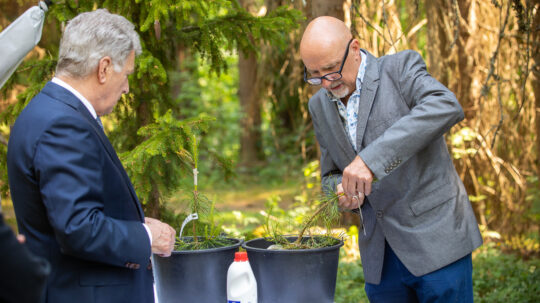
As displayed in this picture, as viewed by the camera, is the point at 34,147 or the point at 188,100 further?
the point at 188,100

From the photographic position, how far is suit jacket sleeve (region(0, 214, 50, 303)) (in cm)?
117

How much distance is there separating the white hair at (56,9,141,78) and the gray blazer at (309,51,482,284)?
3.42 feet

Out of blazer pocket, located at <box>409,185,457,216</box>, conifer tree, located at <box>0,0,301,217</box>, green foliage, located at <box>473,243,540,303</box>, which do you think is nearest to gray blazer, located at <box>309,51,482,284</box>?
blazer pocket, located at <box>409,185,457,216</box>

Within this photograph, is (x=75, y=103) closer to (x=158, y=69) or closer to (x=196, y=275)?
(x=196, y=275)

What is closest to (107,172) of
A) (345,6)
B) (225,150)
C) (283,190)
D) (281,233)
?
(281,233)

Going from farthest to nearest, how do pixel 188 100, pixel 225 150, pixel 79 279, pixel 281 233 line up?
pixel 225 150
pixel 188 100
pixel 281 233
pixel 79 279

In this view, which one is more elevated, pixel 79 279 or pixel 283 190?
pixel 79 279

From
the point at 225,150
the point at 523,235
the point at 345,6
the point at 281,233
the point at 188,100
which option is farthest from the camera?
the point at 225,150

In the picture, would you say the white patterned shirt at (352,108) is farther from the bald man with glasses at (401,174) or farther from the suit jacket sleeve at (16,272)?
the suit jacket sleeve at (16,272)

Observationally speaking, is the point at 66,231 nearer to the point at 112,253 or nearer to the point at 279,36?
the point at 112,253

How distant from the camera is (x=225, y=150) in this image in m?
17.6

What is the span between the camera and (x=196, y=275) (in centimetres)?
226

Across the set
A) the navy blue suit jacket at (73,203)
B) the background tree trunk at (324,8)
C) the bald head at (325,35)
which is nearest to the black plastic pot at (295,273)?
the navy blue suit jacket at (73,203)

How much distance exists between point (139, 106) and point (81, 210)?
225 cm
